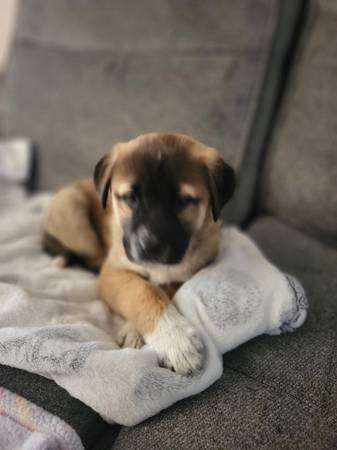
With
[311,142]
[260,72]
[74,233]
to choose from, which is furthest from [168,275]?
[260,72]

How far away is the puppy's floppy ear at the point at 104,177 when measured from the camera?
1224 mm

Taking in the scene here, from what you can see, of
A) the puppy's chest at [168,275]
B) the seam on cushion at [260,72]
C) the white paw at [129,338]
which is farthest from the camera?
the seam on cushion at [260,72]

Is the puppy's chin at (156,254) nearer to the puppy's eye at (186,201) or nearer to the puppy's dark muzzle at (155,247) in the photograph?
the puppy's dark muzzle at (155,247)

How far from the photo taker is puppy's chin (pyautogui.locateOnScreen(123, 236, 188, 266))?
1.12 metres

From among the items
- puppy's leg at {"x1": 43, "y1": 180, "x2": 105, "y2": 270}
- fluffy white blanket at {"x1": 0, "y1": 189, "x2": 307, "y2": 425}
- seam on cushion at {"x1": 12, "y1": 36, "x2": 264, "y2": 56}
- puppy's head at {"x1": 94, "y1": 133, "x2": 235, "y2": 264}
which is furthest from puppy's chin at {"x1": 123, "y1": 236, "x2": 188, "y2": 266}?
seam on cushion at {"x1": 12, "y1": 36, "x2": 264, "y2": 56}

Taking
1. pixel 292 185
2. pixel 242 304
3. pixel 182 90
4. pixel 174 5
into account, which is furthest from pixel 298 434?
pixel 174 5

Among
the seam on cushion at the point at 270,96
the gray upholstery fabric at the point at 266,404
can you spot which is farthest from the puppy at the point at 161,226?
the seam on cushion at the point at 270,96

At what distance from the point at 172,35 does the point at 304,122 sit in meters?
0.65

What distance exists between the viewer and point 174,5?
6.08 ft

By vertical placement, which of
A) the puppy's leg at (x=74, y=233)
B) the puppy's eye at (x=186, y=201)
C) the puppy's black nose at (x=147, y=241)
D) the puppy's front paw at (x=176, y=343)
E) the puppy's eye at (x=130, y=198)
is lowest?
the puppy's leg at (x=74, y=233)

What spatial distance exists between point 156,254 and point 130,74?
107cm

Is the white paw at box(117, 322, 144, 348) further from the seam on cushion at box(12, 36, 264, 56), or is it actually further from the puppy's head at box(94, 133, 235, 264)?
the seam on cushion at box(12, 36, 264, 56)

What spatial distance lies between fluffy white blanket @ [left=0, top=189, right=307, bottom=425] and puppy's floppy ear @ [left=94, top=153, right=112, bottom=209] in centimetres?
33

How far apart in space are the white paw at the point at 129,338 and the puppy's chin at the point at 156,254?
0.62 feet
